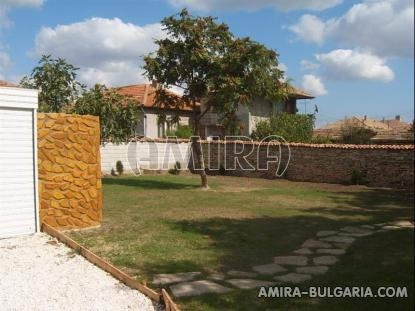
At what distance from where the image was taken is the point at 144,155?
24.6 metres

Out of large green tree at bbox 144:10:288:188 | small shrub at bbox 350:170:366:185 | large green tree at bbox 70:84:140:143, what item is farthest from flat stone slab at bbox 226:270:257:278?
small shrub at bbox 350:170:366:185

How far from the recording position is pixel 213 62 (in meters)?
16.0

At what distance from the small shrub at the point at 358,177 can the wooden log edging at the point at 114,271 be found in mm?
14011

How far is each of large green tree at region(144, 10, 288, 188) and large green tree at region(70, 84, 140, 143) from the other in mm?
2291

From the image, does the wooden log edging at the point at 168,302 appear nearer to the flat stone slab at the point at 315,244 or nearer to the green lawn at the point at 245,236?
the green lawn at the point at 245,236

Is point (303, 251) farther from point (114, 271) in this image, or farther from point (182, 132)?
point (182, 132)

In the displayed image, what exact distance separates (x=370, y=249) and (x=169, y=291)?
3823mm

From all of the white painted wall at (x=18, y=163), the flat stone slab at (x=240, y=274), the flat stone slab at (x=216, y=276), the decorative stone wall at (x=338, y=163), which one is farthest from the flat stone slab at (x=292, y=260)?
the decorative stone wall at (x=338, y=163)

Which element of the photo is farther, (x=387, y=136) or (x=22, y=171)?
(x=387, y=136)

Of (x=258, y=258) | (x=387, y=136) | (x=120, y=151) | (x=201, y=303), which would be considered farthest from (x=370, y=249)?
(x=387, y=136)

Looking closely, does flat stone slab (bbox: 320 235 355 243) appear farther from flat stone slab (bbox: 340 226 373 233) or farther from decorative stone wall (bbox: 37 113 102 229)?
decorative stone wall (bbox: 37 113 102 229)

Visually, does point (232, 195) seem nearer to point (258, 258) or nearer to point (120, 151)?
point (258, 258)

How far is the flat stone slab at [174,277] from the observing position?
5.79m

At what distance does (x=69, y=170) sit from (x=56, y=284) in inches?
138
